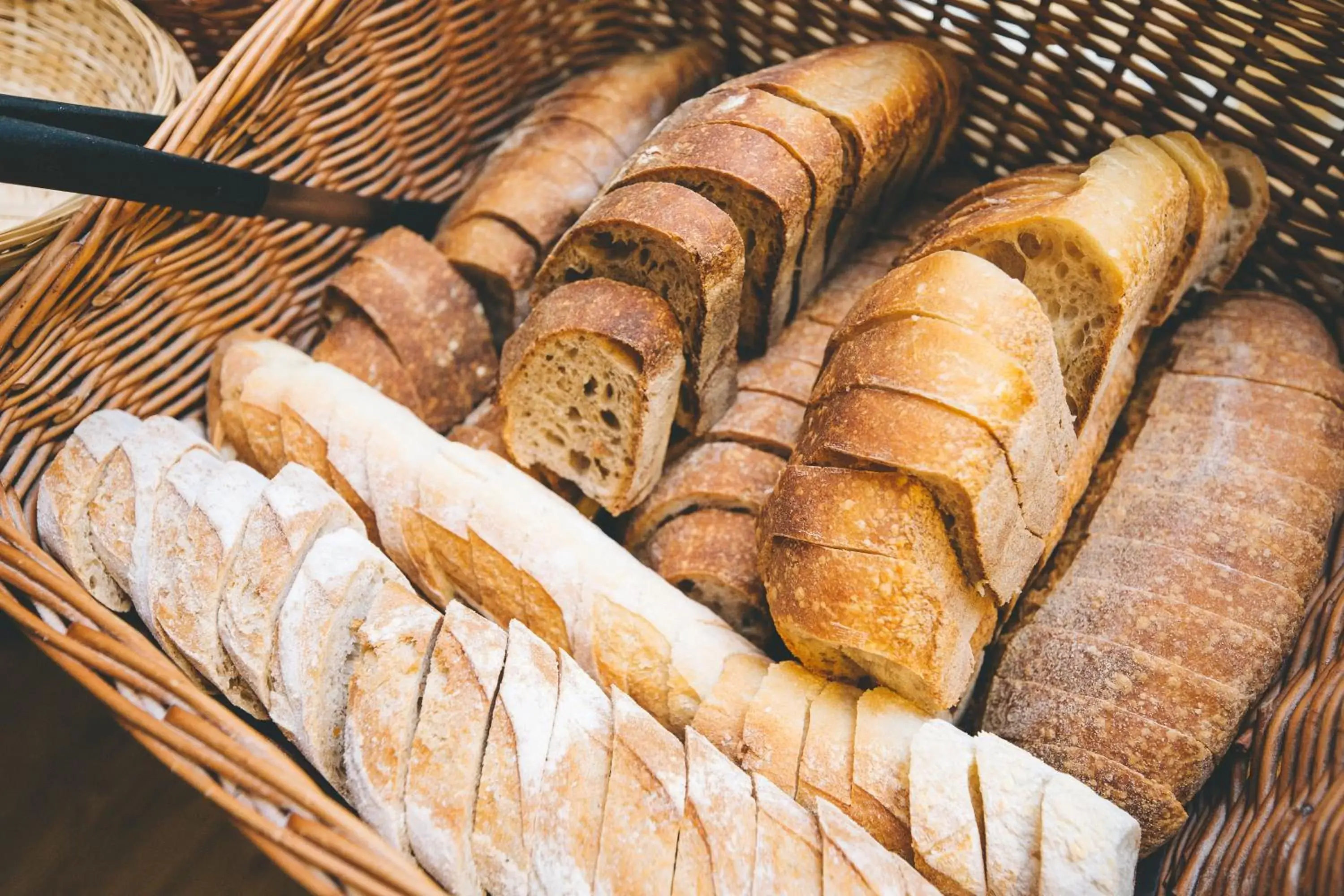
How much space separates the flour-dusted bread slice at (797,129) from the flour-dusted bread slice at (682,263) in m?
0.20

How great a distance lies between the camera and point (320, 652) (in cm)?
144

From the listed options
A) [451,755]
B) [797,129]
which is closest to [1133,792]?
[451,755]

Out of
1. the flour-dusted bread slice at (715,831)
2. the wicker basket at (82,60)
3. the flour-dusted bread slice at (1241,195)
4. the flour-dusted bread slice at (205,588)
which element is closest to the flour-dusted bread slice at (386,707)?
the flour-dusted bread slice at (205,588)

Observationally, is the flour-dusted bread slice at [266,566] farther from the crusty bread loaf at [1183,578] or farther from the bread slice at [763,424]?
the crusty bread loaf at [1183,578]

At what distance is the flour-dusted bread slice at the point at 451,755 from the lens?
1327mm

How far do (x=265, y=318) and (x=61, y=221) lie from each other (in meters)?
0.48

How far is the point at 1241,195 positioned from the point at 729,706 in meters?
1.54

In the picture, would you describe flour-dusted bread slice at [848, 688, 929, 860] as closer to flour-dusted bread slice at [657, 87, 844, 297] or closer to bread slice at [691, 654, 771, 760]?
bread slice at [691, 654, 771, 760]

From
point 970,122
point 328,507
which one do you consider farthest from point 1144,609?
point 328,507

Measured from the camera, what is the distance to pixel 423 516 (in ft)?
5.71

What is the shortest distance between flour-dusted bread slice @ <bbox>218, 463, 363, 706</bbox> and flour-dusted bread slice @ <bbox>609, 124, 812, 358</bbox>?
2.84 feet

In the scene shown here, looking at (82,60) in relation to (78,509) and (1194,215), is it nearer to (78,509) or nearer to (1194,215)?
(78,509)

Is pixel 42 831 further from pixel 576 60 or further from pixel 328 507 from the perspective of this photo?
pixel 576 60

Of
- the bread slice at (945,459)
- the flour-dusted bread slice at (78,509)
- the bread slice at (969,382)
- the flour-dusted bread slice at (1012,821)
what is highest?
the bread slice at (969,382)
